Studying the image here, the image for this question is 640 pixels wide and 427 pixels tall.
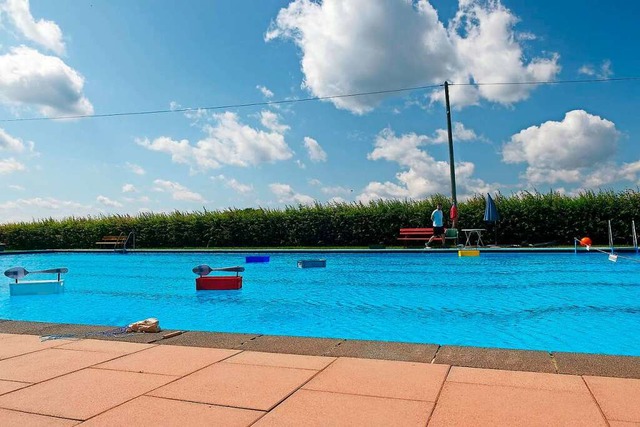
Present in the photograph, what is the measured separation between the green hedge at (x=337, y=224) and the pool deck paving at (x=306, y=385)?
17.1 metres

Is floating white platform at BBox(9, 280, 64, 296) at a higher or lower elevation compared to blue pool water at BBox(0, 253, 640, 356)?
higher

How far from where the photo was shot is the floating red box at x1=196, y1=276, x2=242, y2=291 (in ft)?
35.6

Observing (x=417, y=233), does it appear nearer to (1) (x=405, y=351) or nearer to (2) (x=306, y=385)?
(1) (x=405, y=351)

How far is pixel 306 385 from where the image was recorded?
11.3ft

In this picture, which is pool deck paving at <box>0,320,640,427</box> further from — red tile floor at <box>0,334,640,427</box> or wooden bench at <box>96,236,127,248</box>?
wooden bench at <box>96,236,127,248</box>

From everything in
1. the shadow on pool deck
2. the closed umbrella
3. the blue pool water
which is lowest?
the blue pool water

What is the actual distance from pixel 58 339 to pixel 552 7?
1549 centimetres

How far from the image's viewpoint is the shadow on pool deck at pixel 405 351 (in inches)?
149

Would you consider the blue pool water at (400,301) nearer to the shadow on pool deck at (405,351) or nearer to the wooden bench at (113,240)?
the shadow on pool deck at (405,351)

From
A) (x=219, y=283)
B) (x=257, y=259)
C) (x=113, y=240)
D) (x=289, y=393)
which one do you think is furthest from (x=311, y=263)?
(x=113, y=240)

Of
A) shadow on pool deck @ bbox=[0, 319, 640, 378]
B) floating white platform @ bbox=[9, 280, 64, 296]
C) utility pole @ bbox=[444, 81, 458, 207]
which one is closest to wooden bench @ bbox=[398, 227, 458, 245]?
utility pole @ bbox=[444, 81, 458, 207]

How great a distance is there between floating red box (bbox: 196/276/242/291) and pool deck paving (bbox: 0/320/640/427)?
592 centimetres

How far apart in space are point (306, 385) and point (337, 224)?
62.5 feet

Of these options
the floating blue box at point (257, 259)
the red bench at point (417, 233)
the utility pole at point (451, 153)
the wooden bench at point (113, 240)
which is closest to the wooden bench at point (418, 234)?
the red bench at point (417, 233)
